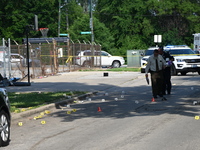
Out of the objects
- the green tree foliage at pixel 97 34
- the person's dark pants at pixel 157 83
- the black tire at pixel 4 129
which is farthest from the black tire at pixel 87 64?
the black tire at pixel 4 129

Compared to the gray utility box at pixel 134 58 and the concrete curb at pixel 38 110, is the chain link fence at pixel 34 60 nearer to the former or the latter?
the gray utility box at pixel 134 58

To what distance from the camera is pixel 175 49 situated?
105 feet

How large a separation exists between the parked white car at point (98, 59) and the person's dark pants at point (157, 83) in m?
21.9

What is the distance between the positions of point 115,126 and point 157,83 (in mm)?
6336

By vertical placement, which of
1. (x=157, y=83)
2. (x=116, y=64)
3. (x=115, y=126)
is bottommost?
(x=115, y=126)

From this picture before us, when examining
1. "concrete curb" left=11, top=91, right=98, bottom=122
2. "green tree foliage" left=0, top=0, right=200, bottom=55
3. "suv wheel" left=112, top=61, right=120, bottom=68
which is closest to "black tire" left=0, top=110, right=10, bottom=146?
"concrete curb" left=11, top=91, right=98, bottom=122

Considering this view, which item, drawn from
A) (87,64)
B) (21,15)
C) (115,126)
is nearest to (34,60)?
(87,64)

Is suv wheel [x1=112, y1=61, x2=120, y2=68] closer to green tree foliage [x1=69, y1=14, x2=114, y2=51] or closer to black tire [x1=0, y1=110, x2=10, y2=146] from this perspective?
green tree foliage [x1=69, y1=14, x2=114, y2=51]

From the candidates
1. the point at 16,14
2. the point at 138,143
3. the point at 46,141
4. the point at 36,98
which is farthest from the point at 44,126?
the point at 16,14

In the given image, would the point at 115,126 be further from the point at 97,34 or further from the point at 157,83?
the point at 97,34

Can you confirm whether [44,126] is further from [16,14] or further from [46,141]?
[16,14]

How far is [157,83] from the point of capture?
55.1 feet

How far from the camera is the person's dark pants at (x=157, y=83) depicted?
16609mm

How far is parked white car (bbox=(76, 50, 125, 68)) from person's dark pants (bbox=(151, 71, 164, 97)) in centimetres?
2188
